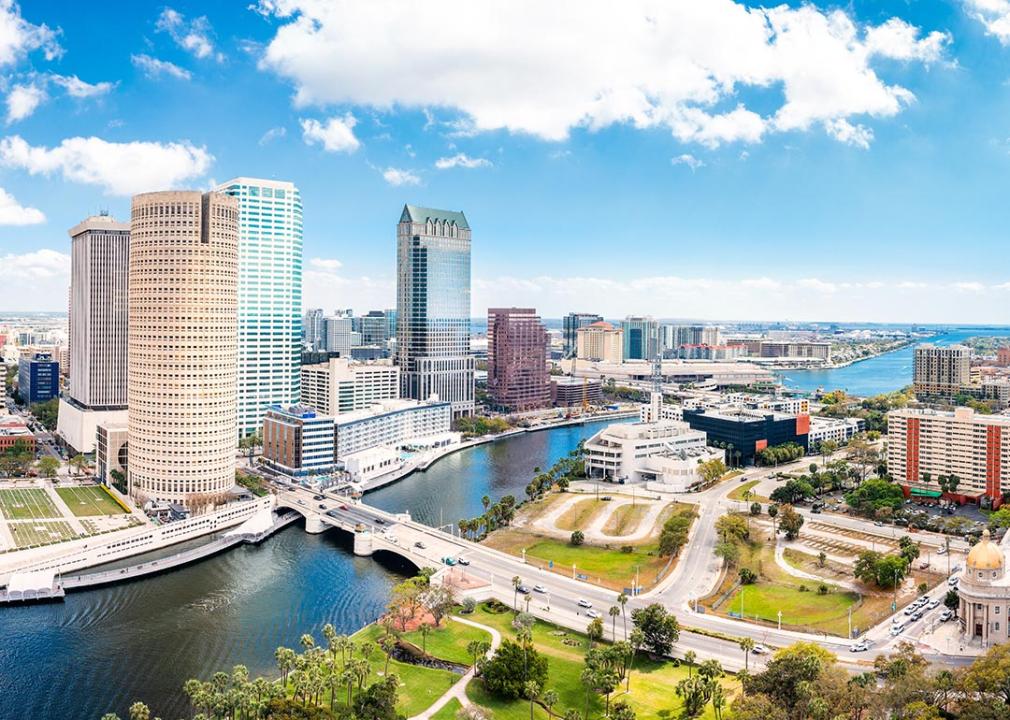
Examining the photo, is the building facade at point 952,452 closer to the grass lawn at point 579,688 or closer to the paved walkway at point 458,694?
the grass lawn at point 579,688

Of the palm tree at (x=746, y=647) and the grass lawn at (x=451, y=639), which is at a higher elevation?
the palm tree at (x=746, y=647)

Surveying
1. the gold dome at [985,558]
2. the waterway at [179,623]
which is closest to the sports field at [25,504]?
the waterway at [179,623]

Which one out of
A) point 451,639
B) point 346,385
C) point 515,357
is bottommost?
point 451,639

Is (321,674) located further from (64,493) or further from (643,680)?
(64,493)

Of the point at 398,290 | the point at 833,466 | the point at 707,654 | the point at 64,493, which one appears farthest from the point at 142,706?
the point at 398,290

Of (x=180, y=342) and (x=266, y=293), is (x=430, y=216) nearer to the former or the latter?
(x=266, y=293)

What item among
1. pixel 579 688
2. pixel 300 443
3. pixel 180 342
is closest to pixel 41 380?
pixel 300 443
